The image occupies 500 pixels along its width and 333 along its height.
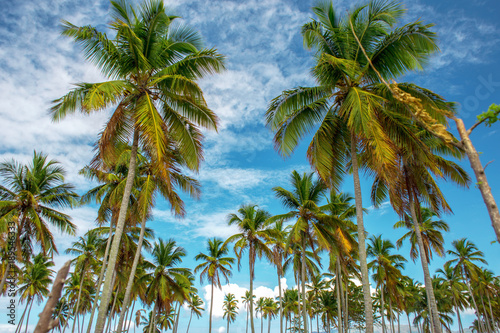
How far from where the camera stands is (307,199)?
21047mm

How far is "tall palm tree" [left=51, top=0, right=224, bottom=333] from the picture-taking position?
382 inches

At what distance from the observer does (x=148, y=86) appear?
1052 centimetres

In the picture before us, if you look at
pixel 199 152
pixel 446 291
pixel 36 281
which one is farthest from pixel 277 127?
pixel 446 291

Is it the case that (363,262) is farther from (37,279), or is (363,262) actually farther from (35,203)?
(37,279)

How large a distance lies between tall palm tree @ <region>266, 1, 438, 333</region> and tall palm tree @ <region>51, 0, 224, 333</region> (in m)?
3.34

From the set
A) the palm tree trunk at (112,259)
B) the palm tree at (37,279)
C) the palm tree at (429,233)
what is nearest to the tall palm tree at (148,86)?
the palm tree trunk at (112,259)

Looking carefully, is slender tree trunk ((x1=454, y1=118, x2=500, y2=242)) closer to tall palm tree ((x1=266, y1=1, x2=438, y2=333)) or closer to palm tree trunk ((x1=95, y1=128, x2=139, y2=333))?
tall palm tree ((x1=266, y1=1, x2=438, y2=333))

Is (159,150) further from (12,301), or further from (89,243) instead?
(89,243)

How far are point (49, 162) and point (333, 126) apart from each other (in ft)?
49.1

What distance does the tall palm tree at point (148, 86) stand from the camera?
970cm

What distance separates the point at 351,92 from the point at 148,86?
22.3 feet

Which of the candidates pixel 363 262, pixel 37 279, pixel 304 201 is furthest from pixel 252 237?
pixel 37 279

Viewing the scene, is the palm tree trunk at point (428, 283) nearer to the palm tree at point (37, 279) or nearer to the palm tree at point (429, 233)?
the palm tree at point (429, 233)

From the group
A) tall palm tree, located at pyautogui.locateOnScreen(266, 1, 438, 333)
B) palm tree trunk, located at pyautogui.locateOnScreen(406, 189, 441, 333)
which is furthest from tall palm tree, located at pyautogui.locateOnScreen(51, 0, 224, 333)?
palm tree trunk, located at pyautogui.locateOnScreen(406, 189, 441, 333)
